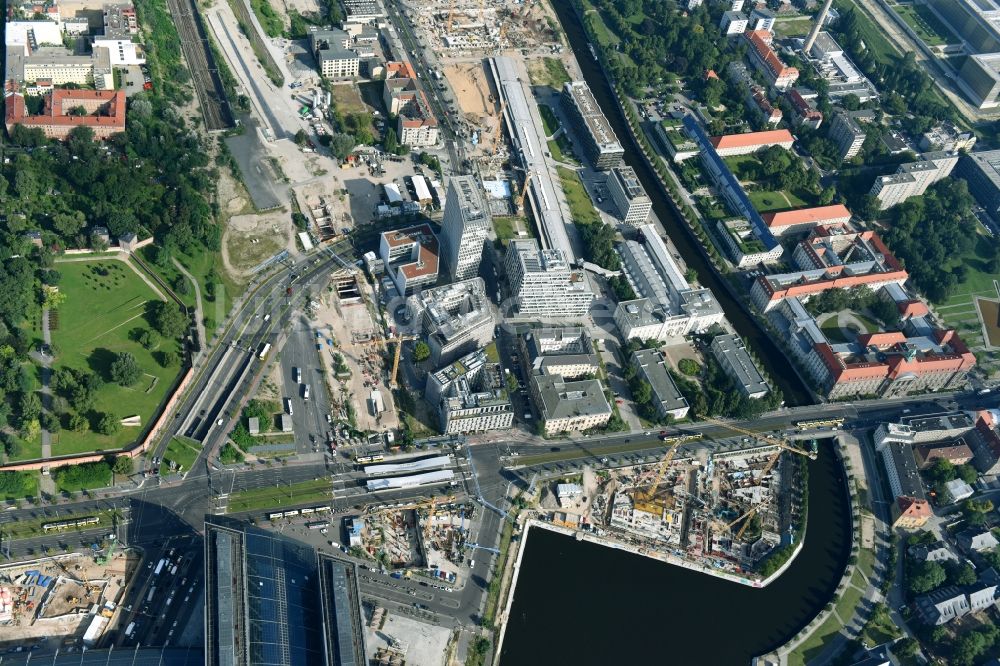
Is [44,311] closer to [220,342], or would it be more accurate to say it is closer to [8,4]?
[220,342]

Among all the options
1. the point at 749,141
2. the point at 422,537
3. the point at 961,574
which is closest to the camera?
the point at 422,537

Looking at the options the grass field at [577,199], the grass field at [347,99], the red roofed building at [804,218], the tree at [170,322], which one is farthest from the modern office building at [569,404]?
the grass field at [347,99]

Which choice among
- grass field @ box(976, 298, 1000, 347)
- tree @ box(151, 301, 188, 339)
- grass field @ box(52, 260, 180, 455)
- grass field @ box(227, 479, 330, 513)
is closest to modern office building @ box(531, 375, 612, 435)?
grass field @ box(227, 479, 330, 513)

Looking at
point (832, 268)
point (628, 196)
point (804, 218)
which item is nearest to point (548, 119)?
point (628, 196)

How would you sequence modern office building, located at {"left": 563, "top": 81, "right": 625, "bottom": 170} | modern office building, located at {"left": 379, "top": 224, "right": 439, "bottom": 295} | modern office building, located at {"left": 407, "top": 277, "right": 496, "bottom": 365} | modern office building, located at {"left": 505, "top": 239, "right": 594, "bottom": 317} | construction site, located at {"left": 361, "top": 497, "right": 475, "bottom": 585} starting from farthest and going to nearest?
modern office building, located at {"left": 563, "top": 81, "right": 625, "bottom": 170} → modern office building, located at {"left": 379, "top": 224, "right": 439, "bottom": 295} → modern office building, located at {"left": 505, "top": 239, "right": 594, "bottom": 317} → modern office building, located at {"left": 407, "top": 277, "right": 496, "bottom": 365} → construction site, located at {"left": 361, "top": 497, "right": 475, "bottom": 585}

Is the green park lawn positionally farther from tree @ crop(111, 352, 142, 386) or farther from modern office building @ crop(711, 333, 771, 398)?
tree @ crop(111, 352, 142, 386)

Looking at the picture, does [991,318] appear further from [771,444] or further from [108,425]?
[108,425]
